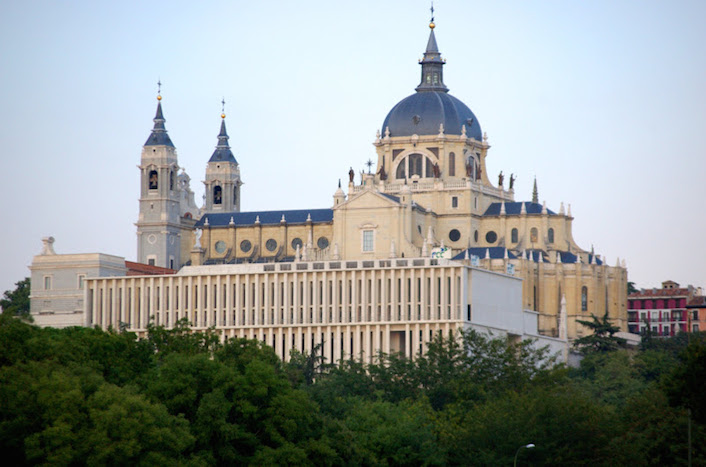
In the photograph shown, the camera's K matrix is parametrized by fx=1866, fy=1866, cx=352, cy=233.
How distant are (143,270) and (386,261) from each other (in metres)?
35.7

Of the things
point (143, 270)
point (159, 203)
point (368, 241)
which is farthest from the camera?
point (159, 203)

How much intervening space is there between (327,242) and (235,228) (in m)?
11.1

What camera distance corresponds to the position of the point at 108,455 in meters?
82.9

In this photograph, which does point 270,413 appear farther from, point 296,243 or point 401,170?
point 401,170

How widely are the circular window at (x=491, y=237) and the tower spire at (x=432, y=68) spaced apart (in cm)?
1761

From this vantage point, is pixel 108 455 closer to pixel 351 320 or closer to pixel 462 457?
pixel 462 457

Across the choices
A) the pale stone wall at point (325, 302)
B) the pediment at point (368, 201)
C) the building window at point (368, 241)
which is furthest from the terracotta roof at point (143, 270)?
the building window at point (368, 241)

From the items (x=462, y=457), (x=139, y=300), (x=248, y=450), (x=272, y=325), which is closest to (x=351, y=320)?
(x=272, y=325)

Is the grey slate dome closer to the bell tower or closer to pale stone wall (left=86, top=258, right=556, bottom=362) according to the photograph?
the bell tower

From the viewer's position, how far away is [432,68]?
193 m


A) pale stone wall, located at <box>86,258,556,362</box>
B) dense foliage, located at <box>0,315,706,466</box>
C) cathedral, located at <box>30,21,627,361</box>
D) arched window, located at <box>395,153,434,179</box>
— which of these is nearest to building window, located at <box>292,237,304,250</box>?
cathedral, located at <box>30,21,627,361</box>

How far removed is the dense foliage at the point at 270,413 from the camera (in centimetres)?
8444

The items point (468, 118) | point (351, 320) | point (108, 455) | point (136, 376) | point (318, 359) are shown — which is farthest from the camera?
point (468, 118)

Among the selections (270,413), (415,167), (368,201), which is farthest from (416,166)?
(270,413)
